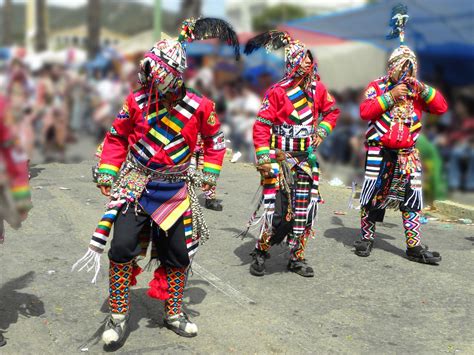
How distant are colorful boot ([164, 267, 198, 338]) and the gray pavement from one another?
0.07 meters

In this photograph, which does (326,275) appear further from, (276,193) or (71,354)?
(71,354)

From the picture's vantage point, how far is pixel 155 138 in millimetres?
4180

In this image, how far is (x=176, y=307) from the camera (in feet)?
14.5

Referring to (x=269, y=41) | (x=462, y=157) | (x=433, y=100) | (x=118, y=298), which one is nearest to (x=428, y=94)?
(x=433, y=100)


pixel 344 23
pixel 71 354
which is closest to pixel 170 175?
pixel 71 354

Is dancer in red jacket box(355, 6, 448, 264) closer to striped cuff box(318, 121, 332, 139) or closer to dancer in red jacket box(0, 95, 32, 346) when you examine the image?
striped cuff box(318, 121, 332, 139)

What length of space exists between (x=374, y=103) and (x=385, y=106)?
11cm

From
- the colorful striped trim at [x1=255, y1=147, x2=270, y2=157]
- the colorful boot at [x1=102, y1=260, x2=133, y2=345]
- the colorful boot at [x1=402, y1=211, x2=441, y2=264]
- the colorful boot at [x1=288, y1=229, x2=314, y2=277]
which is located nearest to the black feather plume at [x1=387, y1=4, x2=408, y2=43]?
the colorful boot at [x1=402, y1=211, x2=441, y2=264]

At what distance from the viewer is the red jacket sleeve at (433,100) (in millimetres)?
6016

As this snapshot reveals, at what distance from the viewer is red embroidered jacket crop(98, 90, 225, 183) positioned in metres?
4.18

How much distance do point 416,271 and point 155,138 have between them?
10.1ft

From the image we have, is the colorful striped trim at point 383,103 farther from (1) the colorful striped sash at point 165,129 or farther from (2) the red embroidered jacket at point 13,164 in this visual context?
(2) the red embroidered jacket at point 13,164

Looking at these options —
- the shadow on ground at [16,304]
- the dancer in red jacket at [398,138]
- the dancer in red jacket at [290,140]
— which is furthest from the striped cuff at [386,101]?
the shadow on ground at [16,304]

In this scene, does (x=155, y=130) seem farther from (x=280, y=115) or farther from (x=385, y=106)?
(x=385, y=106)
